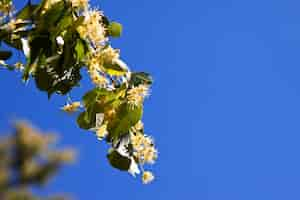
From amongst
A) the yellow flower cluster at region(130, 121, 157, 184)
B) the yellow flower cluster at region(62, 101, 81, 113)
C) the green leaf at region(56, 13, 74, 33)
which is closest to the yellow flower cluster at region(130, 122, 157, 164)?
the yellow flower cluster at region(130, 121, 157, 184)

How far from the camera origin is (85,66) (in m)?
1.12

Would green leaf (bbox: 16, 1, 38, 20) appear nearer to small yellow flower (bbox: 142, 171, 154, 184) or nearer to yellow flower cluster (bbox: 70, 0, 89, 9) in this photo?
yellow flower cluster (bbox: 70, 0, 89, 9)

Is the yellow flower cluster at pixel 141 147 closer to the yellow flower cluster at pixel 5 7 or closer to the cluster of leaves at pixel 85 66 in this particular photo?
the cluster of leaves at pixel 85 66

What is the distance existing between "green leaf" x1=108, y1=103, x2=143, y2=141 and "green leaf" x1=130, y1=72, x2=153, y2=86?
0.06 m

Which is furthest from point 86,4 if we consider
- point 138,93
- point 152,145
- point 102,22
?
point 152,145

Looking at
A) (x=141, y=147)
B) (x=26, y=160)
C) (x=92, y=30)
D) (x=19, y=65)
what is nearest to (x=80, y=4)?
(x=92, y=30)

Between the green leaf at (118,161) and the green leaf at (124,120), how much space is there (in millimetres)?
38

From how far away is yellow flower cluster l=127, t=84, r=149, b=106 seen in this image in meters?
1.11

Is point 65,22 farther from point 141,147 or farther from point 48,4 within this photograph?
point 141,147

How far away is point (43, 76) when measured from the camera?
106 cm

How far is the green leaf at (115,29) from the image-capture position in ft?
4.07

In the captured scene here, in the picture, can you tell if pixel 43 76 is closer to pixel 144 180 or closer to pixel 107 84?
pixel 107 84

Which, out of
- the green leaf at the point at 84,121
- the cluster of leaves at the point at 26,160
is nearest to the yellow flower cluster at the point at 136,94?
the green leaf at the point at 84,121

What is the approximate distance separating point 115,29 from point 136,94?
0.20 meters
